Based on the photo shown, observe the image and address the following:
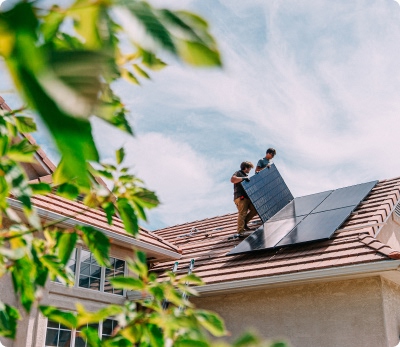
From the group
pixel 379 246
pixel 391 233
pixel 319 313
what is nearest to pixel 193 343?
pixel 379 246

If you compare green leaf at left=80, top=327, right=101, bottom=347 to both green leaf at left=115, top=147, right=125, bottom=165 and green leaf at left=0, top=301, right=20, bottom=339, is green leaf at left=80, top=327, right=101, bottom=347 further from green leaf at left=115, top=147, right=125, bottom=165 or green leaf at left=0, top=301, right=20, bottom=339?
green leaf at left=115, top=147, right=125, bottom=165

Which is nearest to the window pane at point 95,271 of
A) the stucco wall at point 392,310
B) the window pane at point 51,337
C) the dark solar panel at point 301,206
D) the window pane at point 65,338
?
the window pane at point 65,338

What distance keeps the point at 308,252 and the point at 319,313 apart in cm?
102

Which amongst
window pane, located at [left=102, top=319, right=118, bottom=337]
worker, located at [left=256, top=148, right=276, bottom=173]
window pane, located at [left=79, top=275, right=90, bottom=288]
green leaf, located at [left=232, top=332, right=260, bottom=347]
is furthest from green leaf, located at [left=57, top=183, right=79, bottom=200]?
worker, located at [left=256, top=148, right=276, bottom=173]

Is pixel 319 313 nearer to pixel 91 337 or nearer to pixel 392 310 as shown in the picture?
pixel 392 310

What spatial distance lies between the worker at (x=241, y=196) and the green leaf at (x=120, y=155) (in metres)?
8.51

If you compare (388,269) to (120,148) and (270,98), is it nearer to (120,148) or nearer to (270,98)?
(270,98)

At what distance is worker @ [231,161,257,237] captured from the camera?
10562mm

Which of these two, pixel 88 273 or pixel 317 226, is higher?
pixel 317 226

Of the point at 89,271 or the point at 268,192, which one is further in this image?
the point at 268,192

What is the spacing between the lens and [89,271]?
920 centimetres

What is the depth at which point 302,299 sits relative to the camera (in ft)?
27.0

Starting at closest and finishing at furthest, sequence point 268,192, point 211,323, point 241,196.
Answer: point 211,323
point 241,196
point 268,192

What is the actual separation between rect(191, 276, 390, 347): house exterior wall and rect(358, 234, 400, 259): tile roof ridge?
1.61ft
